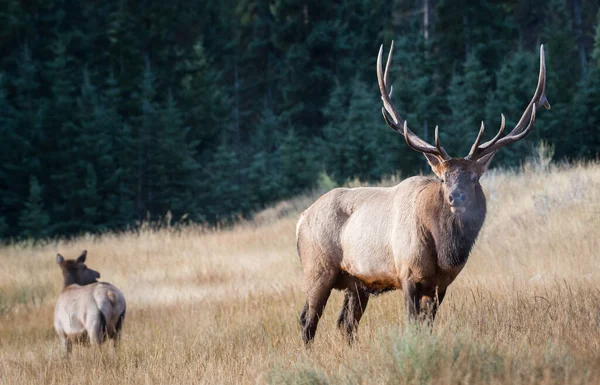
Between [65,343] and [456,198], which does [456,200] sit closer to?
[456,198]

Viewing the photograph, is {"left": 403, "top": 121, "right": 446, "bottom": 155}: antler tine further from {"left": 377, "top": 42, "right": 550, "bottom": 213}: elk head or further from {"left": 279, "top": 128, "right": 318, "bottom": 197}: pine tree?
{"left": 279, "top": 128, "right": 318, "bottom": 197}: pine tree

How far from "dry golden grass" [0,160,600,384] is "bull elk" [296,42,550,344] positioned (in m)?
0.29

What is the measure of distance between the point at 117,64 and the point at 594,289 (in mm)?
28552

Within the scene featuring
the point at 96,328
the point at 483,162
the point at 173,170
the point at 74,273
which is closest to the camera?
the point at 483,162

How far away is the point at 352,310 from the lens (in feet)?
20.3

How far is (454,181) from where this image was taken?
17.1 feet

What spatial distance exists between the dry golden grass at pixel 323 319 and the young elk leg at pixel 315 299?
10 centimetres

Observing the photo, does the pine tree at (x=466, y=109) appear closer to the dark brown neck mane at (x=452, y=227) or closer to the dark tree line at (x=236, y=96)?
the dark tree line at (x=236, y=96)

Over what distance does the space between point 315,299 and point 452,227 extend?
56.5 inches

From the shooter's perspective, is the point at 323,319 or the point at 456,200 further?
the point at 323,319

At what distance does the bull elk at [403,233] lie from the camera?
17.2 ft

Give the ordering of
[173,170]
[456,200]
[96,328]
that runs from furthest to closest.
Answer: [173,170], [96,328], [456,200]

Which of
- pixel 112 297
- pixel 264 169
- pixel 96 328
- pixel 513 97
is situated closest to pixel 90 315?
pixel 96 328

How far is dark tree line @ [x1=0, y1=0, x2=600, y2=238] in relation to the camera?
86.1 feet
